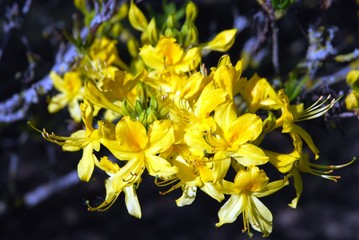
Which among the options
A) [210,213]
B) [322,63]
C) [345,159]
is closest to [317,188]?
[345,159]

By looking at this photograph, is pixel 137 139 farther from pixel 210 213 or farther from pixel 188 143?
pixel 210 213

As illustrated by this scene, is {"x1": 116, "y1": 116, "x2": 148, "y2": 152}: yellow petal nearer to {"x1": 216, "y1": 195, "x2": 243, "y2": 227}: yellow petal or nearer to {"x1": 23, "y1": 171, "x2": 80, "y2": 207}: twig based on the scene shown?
{"x1": 216, "y1": 195, "x2": 243, "y2": 227}: yellow petal

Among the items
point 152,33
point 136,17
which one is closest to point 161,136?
point 152,33

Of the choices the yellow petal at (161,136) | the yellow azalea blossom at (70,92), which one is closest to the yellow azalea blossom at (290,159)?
the yellow petal at (161,136)

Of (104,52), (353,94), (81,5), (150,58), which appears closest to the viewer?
(150,58)

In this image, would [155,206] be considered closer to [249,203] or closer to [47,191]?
[47,191]

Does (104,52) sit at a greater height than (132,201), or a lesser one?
greater

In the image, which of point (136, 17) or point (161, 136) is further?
point (136, 17)
